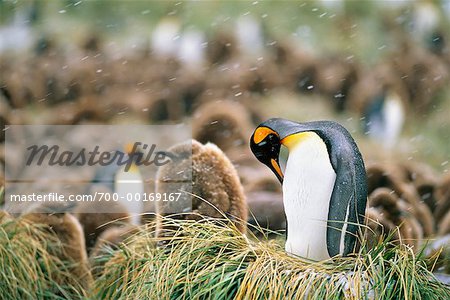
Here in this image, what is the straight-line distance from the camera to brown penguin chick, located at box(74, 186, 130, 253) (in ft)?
12.1

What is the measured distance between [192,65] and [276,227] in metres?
0.91

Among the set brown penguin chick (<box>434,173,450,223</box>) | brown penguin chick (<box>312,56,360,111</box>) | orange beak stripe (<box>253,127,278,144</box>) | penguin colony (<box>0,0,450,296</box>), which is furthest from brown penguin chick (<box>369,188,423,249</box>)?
orange beak stripe (<box>253,127,278,144</box>)

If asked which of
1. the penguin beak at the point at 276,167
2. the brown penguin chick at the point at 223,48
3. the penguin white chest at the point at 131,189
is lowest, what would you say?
the penguin white chest at the point at 131,189

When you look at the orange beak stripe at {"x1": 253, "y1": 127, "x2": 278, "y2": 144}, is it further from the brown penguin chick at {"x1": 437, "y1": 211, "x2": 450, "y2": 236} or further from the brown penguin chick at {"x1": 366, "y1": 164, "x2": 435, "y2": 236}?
the brown penguin chick at {"x1": 437, "y1": 211, "x2": 450, "y2": 236}

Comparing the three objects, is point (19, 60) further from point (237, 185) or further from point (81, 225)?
point (237, 185)

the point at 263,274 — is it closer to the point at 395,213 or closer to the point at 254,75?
the point at 395,213

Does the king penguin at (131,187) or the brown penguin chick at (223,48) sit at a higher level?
the brown penguin chick at (223,48)

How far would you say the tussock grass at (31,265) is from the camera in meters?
3.22

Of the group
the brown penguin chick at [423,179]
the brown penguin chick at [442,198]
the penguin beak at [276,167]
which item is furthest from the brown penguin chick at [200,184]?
the brown penguin chick at [442,198]

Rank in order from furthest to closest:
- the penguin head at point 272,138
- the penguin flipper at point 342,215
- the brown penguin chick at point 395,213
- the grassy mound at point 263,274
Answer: the brown penguin chick at point 395,213 → the penguin head at point 272,138 → the penguin flipper at point 342,215 → the grassy mound at point 263,274

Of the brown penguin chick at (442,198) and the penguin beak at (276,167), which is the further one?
the brown penguin chick at (442,198)

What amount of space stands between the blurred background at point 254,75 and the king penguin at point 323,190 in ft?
2.56

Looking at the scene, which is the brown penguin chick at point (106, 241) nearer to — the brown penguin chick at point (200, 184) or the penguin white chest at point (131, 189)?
the penguin white chest at point (131, 189)

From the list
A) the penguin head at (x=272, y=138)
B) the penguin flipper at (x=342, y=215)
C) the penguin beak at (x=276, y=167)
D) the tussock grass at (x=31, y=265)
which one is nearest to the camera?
the penguin flipper at (x=342, y=215)
